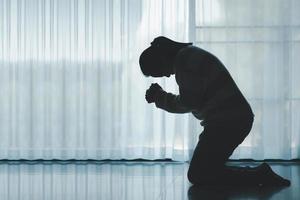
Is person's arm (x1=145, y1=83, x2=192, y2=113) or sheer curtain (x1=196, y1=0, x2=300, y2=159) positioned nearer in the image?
person's arm (x1=145, y1=83, x2=192, y2=113)


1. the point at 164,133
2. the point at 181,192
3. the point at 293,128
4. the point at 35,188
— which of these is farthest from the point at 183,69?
the point at 293,128

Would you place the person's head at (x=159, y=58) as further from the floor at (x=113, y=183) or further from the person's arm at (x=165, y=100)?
the floor at (x=113, y=183)

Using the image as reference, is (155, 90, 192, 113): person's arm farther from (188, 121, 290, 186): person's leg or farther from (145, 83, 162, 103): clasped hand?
(188, 121, 290, 186): person's leg

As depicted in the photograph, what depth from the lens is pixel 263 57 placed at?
385 cm

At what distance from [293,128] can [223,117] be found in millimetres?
1534

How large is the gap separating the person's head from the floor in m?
0.54

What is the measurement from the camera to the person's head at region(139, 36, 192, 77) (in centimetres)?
253

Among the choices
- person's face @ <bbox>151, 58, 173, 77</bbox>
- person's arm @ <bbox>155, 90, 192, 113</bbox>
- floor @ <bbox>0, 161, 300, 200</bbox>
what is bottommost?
floor @ <bbox>0, 161, 300, 200</bbox>

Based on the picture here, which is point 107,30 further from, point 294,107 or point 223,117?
point 223,117

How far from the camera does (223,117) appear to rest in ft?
8.14

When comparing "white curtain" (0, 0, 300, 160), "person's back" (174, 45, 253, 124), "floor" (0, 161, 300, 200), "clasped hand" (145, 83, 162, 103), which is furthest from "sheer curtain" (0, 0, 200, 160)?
"person's back" (174, 45, 253, 124)

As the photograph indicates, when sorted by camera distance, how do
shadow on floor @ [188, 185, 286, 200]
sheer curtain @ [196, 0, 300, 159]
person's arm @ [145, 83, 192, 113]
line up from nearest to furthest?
shadow on floor @ [188, 185, 286, 200] < person's arm @ [145, 83, 192, 113] < sheer curtain @ [196, 0, 300, 159]

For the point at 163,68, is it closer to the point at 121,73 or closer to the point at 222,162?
the point at 222,162

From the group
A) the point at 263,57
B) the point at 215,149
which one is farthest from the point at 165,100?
the point at 263,57
